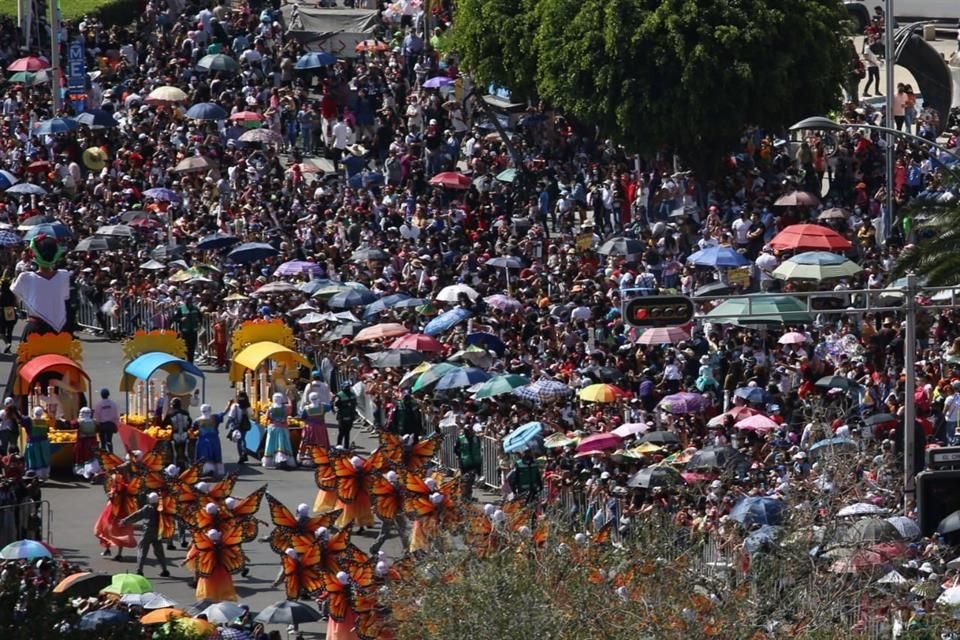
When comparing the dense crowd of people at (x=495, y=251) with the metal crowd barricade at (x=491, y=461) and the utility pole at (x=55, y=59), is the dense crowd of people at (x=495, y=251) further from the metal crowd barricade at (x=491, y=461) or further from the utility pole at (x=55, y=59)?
the utility pole at (x=55, y=59)

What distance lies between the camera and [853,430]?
33875 millimetres

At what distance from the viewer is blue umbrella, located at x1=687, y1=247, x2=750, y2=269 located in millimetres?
42031

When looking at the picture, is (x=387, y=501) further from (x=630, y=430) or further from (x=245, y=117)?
(x=245, y=117)

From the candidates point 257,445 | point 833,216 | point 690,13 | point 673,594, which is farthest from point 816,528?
point 690,13

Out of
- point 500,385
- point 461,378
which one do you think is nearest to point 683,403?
point 500,385

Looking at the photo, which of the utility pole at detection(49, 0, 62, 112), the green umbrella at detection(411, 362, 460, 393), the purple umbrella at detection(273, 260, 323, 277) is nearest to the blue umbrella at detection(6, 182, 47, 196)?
the utility pole at detection(49, 0, 62, 112)

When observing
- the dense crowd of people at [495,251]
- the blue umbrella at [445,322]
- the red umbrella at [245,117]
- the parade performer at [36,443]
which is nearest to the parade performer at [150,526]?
the dense crowd of people at [495,251]

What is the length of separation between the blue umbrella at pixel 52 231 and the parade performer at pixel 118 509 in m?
15.5

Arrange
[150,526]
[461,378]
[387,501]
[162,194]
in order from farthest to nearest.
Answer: [162,194]
[461,378]
[387,501]
[150,526]

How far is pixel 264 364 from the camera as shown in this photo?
40.8m

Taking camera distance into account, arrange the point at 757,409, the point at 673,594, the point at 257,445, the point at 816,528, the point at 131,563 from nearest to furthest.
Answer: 1. the point at 673,594
2. the point at 816,528
3. the point at 131,563
4. the point at 757,409
5. the point at 257,445

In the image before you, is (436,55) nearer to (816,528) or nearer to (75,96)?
(75,96)

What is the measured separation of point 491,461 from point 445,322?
16.9 feet

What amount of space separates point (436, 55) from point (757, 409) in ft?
75.5
